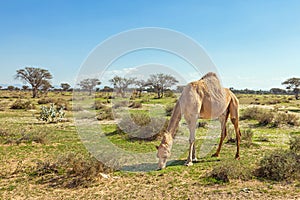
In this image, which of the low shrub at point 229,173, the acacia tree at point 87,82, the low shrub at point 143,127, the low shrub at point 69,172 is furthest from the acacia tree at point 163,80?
the low shrub at point 69,172

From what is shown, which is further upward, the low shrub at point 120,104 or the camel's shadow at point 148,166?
the low shrub at point 120,104

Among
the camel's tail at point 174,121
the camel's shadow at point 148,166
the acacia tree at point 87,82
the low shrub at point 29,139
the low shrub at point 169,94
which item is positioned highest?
the acacia tree at point 87,82

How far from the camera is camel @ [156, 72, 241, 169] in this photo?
807 centimetres

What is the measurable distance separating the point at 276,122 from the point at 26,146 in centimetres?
1705

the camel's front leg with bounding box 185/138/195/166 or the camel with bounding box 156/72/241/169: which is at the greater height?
the camel with bounding box 156/72/241/169

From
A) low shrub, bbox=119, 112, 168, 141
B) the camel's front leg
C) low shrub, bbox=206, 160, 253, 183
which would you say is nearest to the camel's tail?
the camel's front leg

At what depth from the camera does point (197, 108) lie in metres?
8.67

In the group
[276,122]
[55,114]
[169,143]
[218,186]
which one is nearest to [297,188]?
[218,186]

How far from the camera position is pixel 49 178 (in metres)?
7.71

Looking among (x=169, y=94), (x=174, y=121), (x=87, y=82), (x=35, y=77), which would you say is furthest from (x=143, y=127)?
(x=35, y=77)

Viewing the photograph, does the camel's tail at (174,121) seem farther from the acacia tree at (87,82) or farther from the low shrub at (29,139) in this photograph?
the acacia tree at (87,82)

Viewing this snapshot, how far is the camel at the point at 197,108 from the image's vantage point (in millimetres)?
8070

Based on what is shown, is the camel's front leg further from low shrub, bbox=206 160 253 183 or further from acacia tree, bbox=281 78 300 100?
acacia tree, bbox=281 78 300 100

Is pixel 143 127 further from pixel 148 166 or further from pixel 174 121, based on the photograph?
pixel 174 121
